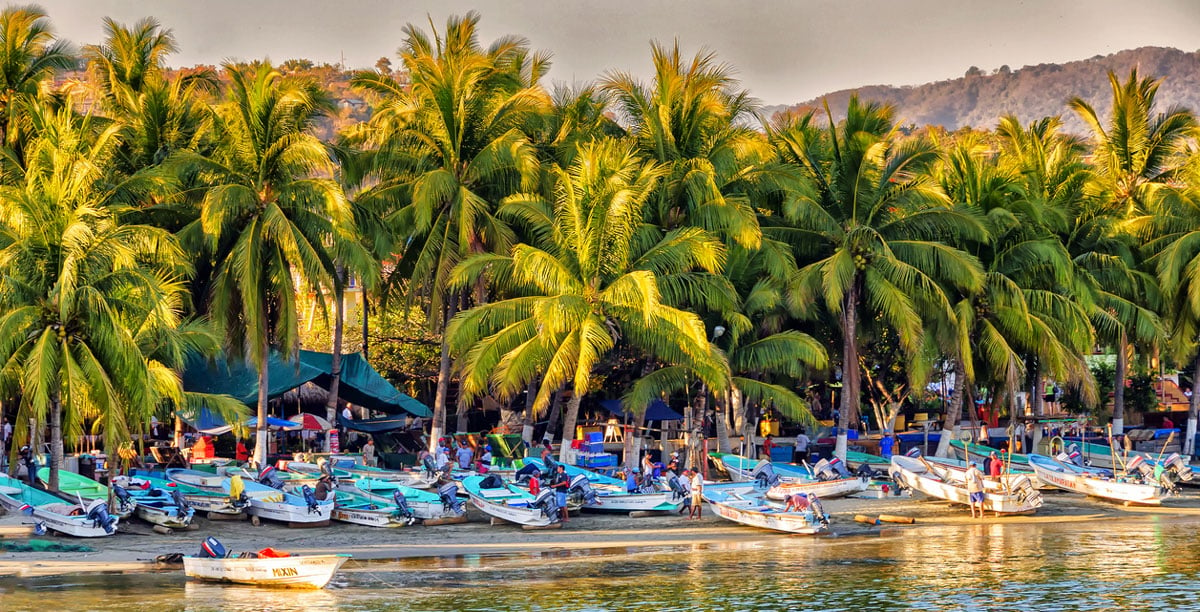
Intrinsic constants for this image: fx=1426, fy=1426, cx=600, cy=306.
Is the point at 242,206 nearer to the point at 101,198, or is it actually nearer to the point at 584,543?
the point at 101,198

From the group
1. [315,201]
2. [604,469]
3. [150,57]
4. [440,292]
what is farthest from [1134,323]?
[150,57]

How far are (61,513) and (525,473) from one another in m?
11.3

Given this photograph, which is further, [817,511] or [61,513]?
[817,511]

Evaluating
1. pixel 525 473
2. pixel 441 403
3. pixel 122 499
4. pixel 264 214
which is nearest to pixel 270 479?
pixel 122 499

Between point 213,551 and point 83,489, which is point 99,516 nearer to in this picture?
point 83,489

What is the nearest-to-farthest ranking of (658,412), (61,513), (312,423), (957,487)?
(61,513) → (957,487) → (312,423) → (658,412)

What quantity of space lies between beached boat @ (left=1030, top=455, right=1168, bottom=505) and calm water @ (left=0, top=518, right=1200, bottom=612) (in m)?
6.81

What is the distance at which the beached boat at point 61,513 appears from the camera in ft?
92.0

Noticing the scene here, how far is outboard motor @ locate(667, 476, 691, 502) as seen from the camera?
34.6m

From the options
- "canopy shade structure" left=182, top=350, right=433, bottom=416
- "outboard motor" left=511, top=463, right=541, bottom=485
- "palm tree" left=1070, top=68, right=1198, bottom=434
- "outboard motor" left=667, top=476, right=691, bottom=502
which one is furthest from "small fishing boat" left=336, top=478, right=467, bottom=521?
"palm tree" left=1070, top=68, right=1198, bottom=434

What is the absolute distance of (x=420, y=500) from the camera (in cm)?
3250

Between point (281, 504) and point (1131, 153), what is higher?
point (1131, 153)

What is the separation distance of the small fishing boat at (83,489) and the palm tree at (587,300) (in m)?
9.51

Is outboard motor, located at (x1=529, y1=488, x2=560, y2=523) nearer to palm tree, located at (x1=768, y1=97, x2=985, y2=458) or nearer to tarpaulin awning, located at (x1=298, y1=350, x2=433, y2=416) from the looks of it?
tarpaulin awning, located at (x1=298, y1=350, x2=433, y2=416)
